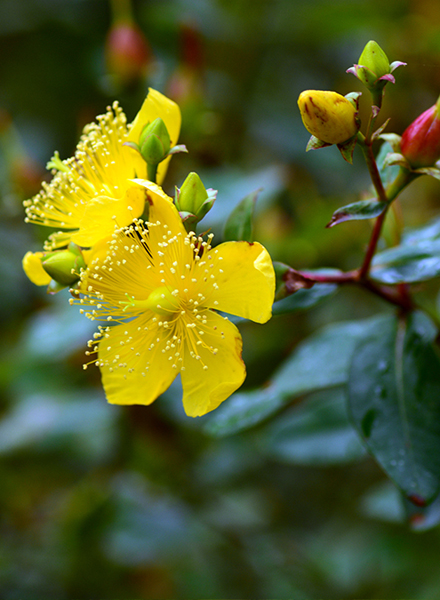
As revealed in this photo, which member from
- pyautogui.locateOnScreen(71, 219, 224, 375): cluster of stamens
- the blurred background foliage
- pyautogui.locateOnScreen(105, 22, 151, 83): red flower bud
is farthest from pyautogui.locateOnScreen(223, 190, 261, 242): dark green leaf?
pyautogui.locateOnScreen(105, 22, 151, 83): red flower bud

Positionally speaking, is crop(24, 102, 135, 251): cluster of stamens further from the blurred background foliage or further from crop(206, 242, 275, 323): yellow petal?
the blurred background foliage

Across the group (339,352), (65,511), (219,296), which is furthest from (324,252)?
(65,511)

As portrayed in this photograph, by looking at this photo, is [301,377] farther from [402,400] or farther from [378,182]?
[378,182]

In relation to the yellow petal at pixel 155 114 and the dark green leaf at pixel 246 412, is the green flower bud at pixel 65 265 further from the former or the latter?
the dark green leaf at pixel 246 412

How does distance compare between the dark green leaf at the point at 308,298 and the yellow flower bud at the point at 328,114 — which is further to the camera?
the dark green leaf at the point at 308,298

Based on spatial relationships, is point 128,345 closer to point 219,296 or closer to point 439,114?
point 219,296

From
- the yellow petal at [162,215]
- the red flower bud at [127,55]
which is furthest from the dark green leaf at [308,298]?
the red flower bud at [127,55]
